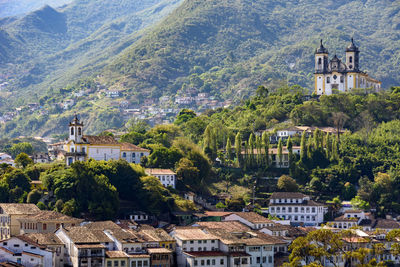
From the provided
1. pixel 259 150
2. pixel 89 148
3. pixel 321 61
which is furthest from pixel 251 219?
pixel 321 61

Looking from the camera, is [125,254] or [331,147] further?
[331,147]

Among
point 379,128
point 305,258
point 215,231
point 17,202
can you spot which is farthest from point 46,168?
point 379,128

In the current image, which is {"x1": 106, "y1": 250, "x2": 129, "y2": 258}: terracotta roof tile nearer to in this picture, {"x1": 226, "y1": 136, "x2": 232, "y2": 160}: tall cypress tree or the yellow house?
the yellow house

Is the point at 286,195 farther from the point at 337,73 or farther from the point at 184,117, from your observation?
the point at 184,117

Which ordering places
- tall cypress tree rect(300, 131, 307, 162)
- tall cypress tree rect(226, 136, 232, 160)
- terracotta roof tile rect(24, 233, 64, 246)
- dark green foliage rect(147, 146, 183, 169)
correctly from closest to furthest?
terracotta roof tile rect(24, 233, 64, 246) < dark green foliage rect(147, 146, 183, 169) < tall cypress tree rect(300, 131, 307, 162) < tall cypress tree rect(226, 136, 232, 160)

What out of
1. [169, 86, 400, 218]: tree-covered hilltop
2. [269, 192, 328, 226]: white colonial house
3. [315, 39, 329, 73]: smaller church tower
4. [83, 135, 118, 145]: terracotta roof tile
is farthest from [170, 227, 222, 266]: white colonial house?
[315, 39, 329, 73]: smaller church tower

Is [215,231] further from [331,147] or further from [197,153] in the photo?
[331,147]

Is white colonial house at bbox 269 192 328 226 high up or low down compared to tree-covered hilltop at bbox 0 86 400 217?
down
